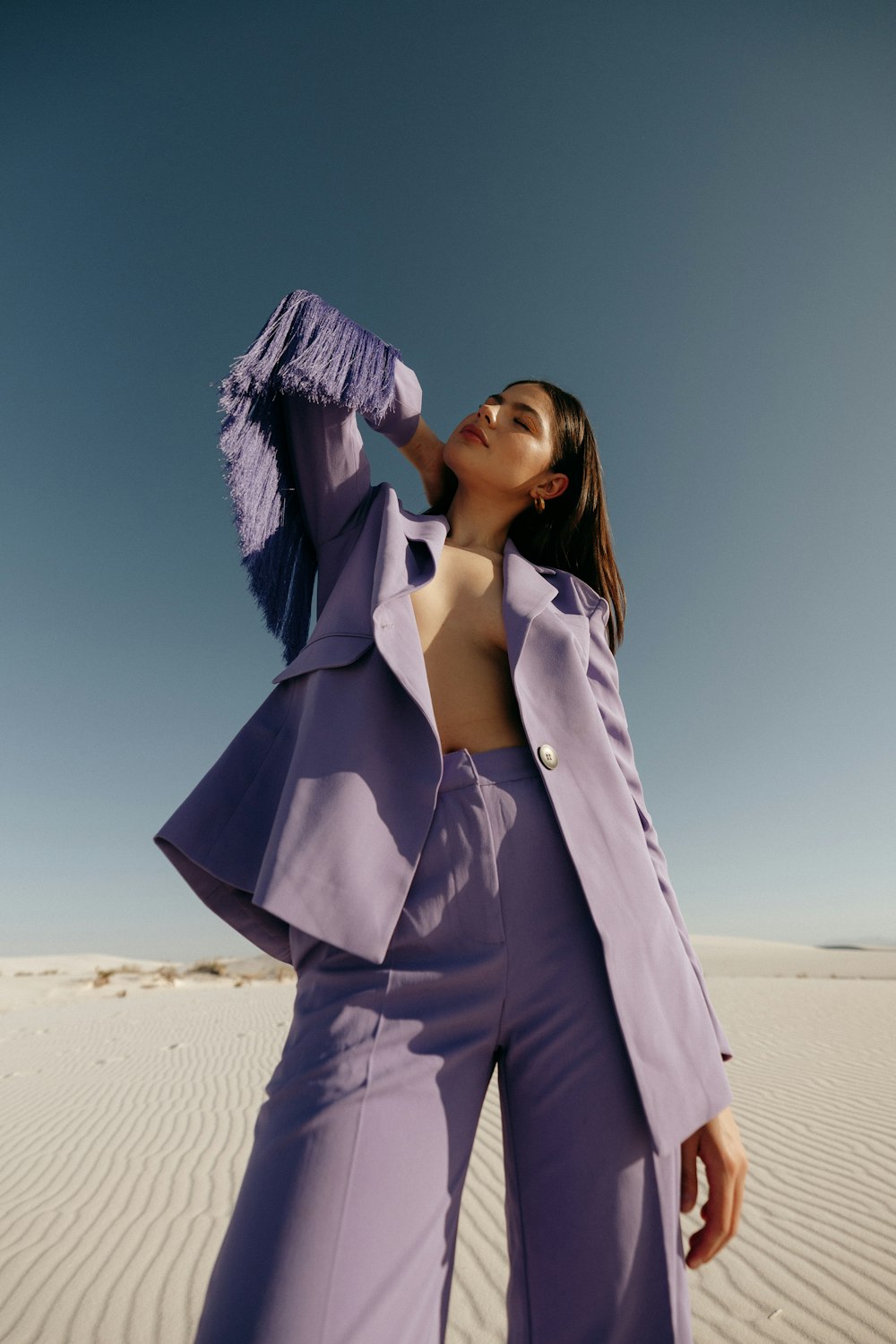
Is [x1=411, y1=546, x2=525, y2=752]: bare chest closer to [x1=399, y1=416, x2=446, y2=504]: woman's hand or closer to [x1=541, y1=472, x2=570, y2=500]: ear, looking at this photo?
[x1=399, y1=416, x2=446, y2=504]: woman's hand

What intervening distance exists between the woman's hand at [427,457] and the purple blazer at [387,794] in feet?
0.89

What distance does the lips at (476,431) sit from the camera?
192 centimetres

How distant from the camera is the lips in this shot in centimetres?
192

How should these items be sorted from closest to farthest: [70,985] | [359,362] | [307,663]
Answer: [307,663], [359,362], [70,985]

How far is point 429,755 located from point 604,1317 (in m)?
0.82

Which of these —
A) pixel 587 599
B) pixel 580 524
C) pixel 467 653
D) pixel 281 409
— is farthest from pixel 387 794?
pixel 580 524

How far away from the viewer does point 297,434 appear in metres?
1.66

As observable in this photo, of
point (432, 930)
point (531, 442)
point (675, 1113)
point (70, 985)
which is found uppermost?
point (531, 442)

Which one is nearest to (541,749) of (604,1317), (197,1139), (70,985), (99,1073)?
(604,1317)

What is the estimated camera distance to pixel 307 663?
54.2 inches

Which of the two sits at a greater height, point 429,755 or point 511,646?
point 511,646

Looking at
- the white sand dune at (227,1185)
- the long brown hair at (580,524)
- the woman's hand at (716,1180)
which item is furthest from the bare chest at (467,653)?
the white sand dune at (227,1185)

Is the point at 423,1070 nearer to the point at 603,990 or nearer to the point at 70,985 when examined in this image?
the point at 603,990

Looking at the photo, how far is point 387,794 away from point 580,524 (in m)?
1.22
